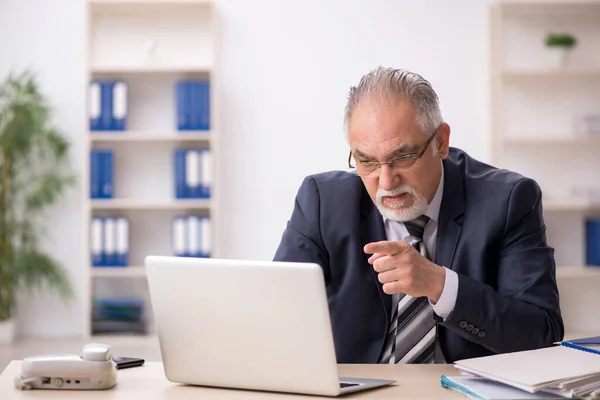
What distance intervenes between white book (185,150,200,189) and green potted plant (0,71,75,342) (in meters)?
0.67

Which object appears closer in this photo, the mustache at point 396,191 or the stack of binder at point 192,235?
the mustache at point 396,191

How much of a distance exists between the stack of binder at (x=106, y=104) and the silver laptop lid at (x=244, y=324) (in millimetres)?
3601

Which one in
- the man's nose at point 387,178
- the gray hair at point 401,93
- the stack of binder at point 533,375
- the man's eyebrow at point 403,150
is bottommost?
the stack of binder at point 533,375

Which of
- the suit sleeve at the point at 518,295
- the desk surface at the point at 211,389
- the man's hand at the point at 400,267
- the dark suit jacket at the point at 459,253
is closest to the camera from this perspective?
the desk surface at the point at 211,389

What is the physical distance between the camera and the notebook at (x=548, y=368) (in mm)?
1373

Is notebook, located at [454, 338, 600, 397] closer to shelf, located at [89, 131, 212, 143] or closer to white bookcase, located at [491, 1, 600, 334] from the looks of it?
shelf, located at [89, 131, 212, 143]

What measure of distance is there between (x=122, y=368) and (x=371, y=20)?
12.9 ft

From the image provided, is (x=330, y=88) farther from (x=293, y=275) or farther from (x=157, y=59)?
(x=293, y=275)

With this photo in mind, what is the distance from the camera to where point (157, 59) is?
5305 millimetres

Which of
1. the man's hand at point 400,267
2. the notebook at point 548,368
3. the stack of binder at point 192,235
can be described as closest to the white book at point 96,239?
the stack of binder at point 192,235

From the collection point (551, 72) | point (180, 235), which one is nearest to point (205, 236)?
point (180, 235)

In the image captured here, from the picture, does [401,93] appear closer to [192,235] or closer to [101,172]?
[192,235]

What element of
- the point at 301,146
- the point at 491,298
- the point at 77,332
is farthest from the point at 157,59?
the point at 491,298

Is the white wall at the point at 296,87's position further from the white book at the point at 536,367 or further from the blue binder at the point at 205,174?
the white book at the point at 536,367
